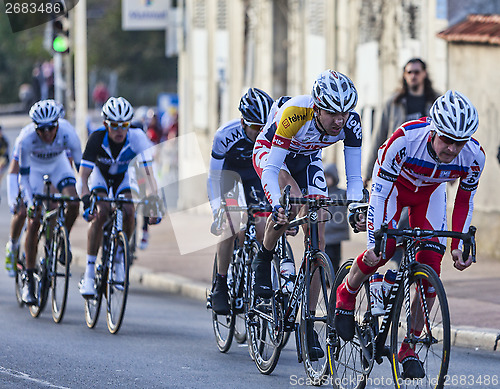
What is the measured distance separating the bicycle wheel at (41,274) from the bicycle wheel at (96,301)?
1.96 feet

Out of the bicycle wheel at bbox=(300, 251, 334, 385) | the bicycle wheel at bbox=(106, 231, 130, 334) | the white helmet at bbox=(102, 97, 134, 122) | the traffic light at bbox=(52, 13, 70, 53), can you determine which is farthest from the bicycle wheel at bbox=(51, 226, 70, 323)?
the traffic light at bbox=(52, 13, 70, 53)

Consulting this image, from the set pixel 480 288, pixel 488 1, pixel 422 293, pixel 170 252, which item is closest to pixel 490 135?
pixel 488 1

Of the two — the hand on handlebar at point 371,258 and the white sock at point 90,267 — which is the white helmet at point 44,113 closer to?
the white sock at point 90,267

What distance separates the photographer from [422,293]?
20.2ft

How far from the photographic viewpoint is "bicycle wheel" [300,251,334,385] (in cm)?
694

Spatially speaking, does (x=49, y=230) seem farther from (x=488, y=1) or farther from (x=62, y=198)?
(x=488, y=1)

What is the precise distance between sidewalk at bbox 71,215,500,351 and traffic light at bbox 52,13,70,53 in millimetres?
3050

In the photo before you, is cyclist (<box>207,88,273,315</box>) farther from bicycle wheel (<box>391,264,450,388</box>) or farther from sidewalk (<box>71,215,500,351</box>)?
bicycle wheel (<box>391,264,450,388</box>)

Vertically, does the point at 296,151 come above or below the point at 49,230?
above

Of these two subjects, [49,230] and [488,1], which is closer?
[49,230]

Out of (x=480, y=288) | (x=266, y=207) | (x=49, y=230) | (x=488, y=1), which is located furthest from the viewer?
(x=488, y=1)

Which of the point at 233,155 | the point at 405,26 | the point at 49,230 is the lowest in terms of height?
the point at 49,230

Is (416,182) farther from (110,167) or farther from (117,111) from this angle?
(110,167)

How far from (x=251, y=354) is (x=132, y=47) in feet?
162
